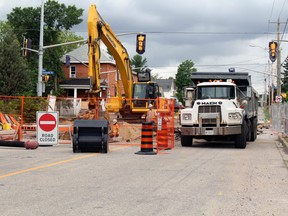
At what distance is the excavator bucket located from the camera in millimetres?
15500

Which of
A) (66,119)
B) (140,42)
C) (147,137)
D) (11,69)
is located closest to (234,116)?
(147,137)

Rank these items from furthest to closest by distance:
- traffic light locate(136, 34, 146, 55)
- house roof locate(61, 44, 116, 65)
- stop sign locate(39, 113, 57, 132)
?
house roof locate(61, 44, 116, 65)
traffic light locate(136, 34, 146, 55)
stop sign locate(39, 113, 57, 132)

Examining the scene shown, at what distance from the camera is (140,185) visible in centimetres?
920

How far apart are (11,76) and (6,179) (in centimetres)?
3598

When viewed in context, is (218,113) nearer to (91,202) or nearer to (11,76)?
(91,202)

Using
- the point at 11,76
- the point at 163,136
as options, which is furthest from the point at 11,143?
the point at 11,76

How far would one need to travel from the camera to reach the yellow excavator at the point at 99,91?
15.6 meters

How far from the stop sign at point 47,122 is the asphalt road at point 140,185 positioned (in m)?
3.19

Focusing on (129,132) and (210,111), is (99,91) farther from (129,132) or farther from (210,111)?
(210,111)

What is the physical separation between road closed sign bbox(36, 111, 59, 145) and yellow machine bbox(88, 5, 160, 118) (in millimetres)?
3730

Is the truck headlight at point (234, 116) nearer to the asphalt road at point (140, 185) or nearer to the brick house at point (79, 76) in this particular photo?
the asphalt road at point (140, 185)

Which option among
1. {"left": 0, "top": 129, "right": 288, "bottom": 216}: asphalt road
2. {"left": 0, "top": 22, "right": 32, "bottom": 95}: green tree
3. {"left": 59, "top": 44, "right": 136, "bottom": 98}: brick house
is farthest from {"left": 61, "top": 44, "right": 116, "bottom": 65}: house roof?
{"left": 0, "top": 129, "right": 288, "bottom": 216}: asphalt road

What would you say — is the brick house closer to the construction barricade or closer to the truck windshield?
the construction barricade

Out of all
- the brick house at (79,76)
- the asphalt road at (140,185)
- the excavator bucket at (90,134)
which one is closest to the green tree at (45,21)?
the brick house at (79,76)
